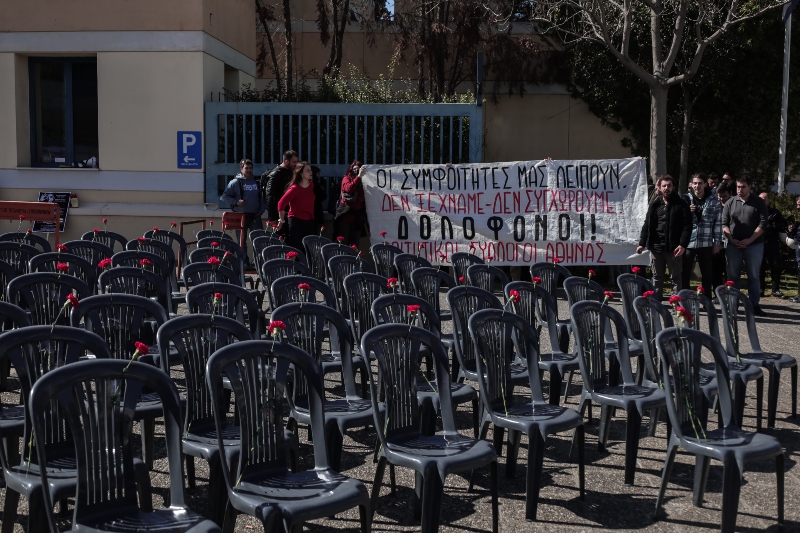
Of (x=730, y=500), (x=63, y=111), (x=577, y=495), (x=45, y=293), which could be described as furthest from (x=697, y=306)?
(x=63, y=111)

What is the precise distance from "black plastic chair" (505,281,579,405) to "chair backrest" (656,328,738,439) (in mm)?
1220

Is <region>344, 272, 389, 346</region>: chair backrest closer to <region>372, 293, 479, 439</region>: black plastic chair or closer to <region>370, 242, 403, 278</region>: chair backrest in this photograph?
<region>372, 293, 479, 439</region>: black plastic chair

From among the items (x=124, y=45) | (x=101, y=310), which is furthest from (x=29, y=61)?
(x=101, y=310)

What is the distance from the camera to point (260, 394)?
4.47 metres

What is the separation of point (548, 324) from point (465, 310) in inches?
33.2

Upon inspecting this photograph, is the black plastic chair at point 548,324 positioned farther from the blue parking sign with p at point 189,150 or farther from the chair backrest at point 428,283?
the blue parking sign with p at point 189,150

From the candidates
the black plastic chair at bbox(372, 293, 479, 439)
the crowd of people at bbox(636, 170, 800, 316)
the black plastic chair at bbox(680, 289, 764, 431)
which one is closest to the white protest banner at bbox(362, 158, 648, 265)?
the crowd of people at bbox(636, 170, 800, 316)

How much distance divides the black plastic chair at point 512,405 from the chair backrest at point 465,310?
643 millimetres

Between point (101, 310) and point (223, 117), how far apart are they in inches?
432

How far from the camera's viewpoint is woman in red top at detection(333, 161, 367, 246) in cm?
1392

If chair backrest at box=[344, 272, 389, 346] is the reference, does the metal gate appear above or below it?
above

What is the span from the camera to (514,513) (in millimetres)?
5191

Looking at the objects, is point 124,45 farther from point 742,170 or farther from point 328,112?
point 742,170

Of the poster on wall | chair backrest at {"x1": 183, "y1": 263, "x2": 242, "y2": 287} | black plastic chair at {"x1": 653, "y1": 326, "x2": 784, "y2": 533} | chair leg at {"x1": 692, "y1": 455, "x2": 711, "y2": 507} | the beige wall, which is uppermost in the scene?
the beige wall
